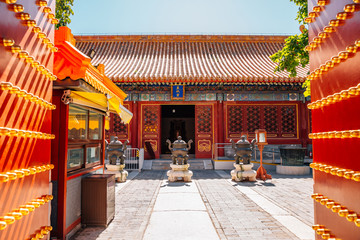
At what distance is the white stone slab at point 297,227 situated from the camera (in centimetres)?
350

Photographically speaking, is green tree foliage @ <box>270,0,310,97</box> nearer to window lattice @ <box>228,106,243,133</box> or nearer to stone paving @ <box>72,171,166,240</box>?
stone paving @ <box>72,171,166,240</box>

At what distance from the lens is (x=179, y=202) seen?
214 inches

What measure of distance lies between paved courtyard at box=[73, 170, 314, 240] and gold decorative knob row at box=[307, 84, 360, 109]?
2458mm

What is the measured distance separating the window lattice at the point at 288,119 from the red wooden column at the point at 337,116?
38.3 ft

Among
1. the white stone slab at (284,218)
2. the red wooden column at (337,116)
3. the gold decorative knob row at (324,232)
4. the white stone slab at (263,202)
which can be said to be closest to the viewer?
the red wooden column at (337,116)

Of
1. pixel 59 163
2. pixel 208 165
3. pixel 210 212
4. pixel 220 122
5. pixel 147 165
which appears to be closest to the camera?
pixel 59 163

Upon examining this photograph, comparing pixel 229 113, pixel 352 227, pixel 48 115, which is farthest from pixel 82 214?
pixel 229 113

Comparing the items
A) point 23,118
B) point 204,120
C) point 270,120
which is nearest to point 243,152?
point 204,120

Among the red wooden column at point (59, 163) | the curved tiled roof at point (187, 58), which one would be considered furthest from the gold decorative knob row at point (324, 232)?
the curved tiled roof at point (187, 58)

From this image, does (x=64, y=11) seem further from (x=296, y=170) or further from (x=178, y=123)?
(x=178, y=123)

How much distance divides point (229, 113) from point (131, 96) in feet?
17.1

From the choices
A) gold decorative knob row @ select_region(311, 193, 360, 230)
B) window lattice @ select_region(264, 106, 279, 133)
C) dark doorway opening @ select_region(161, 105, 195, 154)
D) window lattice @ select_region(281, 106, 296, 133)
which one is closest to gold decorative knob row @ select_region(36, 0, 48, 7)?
gold decorative knob row @ select_region(311, 193, 360, 230)

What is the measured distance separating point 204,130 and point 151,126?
2.80 meters

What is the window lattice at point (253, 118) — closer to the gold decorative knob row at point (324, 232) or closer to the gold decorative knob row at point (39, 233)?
the gold decorative knob row at point (324, 232)
